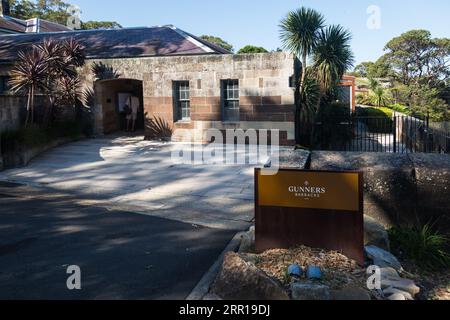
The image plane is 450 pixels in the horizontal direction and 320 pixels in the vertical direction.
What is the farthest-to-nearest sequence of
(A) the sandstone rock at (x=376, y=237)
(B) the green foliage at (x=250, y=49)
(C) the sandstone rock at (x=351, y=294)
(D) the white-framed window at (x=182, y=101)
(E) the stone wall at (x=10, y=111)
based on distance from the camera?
Answer: (B) the green foliage at (x=250, y=49) → (D) the white-framed window at (x=182, y=101) → (E) the stone wall at (x=10, y=111) → (A) the sandstone rock at (x=376, y=237) → (C) the sandstone rock at (x=351, y=294)

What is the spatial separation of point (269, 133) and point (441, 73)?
3792cm

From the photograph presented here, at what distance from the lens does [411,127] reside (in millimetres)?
15570

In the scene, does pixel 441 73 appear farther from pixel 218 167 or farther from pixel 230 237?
pixel 230 237

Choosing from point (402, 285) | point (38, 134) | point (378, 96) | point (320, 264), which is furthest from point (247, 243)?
point (378, 96)

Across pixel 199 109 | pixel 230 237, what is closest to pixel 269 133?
pixel 199 109

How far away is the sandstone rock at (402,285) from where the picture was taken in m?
4.14

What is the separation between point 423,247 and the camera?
519cm

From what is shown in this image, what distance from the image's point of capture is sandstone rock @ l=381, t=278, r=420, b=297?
4.14m

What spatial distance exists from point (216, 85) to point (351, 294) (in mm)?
11537

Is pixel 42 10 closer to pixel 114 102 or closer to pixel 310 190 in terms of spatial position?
pixel 114 102

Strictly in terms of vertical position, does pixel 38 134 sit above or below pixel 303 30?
below

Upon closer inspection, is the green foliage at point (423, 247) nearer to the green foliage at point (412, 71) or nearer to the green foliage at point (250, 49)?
the green foliage at point (250, 49)

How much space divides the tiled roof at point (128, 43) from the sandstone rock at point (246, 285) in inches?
549

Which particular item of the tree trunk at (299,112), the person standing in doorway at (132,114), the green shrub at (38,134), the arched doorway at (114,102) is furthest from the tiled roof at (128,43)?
the tree trunk at (299,112)
